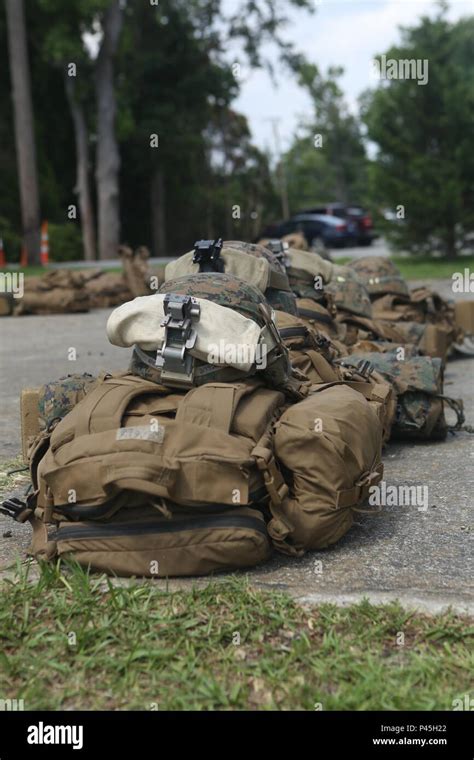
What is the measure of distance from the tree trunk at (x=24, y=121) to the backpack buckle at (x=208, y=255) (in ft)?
53.2

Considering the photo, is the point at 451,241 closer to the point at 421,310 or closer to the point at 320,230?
the point at 320,230

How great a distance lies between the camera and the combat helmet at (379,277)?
7.81m

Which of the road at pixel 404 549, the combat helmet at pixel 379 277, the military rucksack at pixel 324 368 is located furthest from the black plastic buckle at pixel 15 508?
the combat helmet at pixel 379 277

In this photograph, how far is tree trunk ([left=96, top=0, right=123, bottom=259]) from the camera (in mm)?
22906

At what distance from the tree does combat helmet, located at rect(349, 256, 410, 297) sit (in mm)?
11038

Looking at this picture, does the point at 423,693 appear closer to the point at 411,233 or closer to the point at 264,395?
the point at 264,395

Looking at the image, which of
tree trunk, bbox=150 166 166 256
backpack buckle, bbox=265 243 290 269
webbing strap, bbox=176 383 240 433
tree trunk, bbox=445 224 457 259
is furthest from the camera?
tree trunk, bbox=150 166 166 256

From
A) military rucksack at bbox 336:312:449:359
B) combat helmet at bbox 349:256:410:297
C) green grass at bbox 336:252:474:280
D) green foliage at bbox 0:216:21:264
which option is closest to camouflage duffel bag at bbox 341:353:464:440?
military rucksack at bbox 336:312:449:359

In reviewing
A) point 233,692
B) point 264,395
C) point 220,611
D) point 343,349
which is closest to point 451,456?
point 343,349

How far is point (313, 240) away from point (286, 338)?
23.4 metres

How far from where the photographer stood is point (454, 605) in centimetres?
289

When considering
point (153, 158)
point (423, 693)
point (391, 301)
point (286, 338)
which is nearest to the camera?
point (423, 693)

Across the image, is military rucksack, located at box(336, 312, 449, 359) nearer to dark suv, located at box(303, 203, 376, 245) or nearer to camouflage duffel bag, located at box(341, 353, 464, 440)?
camouflage duffel bag, located at box(341, 353, 464, 440)

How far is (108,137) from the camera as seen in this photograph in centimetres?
2355
